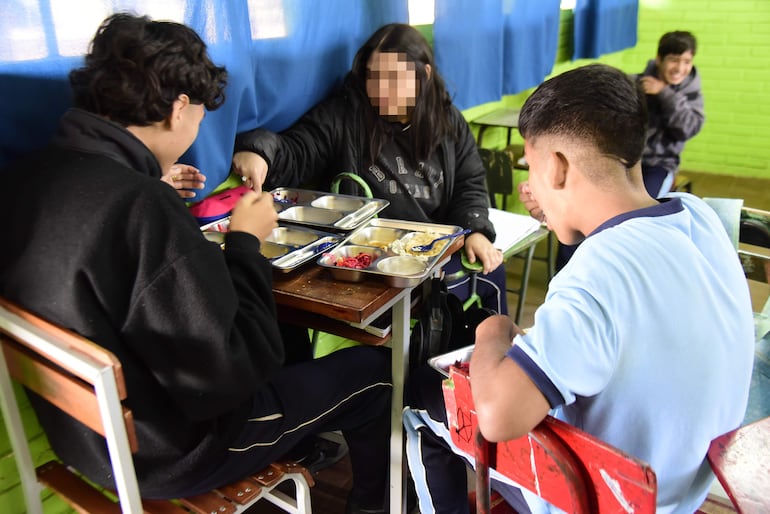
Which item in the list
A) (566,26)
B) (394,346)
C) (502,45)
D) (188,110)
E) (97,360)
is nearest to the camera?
(97,360)

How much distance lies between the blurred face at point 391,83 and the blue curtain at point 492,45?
2.08 ft

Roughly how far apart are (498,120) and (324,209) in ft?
6.15

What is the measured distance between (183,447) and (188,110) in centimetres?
67

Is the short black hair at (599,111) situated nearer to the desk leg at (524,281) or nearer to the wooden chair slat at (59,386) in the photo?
the wooden chair slat at (59,386)

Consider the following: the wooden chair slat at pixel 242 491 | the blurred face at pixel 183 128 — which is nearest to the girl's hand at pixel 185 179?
the blurred face at pixel 183 128

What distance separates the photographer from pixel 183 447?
3.62ft

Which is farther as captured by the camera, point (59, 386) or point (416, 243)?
point (416, 243)

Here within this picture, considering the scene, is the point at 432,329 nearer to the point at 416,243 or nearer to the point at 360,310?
the point at 416,243

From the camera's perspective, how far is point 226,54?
163cm

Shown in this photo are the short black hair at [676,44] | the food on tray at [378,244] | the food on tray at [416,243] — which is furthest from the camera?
the short black hair at [676,44]

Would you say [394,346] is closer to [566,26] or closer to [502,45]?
[502,45]

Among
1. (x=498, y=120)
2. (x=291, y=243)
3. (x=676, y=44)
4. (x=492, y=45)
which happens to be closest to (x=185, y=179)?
(x=291, y=243)

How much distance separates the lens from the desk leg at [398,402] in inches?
57.6

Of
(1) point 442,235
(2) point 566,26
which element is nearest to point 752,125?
(2) point 566,26
